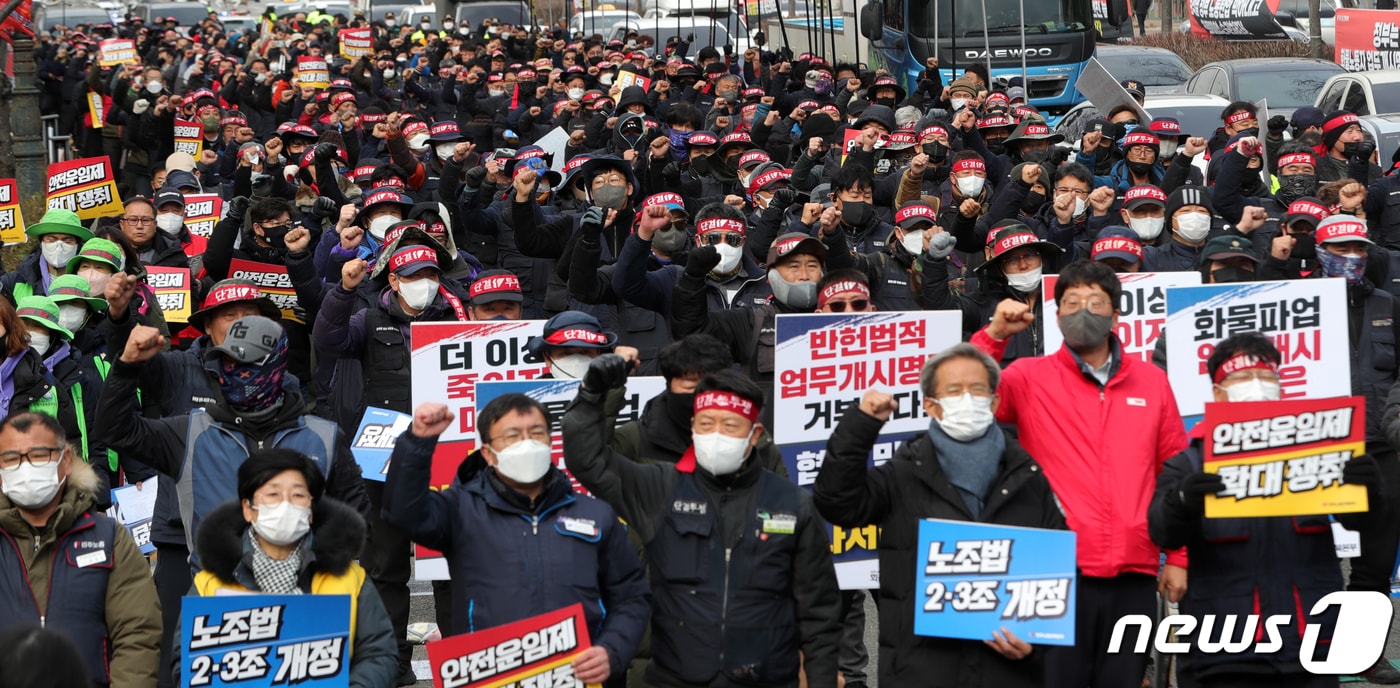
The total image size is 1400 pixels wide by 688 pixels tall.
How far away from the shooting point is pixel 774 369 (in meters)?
7.27

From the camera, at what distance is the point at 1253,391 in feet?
18.7

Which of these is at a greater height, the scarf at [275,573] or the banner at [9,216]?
the banner at [9,216]

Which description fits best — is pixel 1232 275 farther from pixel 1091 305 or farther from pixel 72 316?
pixel 72 316

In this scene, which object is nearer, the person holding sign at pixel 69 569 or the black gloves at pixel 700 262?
→ the person holding sign at pixel 69 569

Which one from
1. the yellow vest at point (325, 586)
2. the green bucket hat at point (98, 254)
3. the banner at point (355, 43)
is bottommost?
the yellow vest at point (325, 586)

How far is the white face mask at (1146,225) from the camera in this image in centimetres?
981

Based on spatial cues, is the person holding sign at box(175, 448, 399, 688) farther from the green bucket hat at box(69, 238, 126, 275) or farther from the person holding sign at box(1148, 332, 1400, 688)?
the green bucket hat at box(69, 238, 126, 275)

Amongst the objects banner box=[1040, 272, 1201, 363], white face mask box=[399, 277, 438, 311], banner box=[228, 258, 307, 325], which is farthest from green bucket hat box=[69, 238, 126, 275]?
banner box=[1040, 272, 1201, 363]

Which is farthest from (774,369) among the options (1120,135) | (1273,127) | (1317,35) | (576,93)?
(1317,35)

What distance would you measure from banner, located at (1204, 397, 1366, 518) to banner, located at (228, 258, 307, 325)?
5.28 metres

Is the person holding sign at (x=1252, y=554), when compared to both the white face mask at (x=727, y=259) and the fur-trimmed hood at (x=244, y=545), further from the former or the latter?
the white face mask at (x=727, y=259)

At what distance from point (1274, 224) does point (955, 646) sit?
534 cm

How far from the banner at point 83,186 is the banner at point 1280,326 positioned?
766 cm

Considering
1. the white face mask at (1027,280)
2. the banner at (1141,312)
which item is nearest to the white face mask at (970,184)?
the white face mask at (1027,280)
